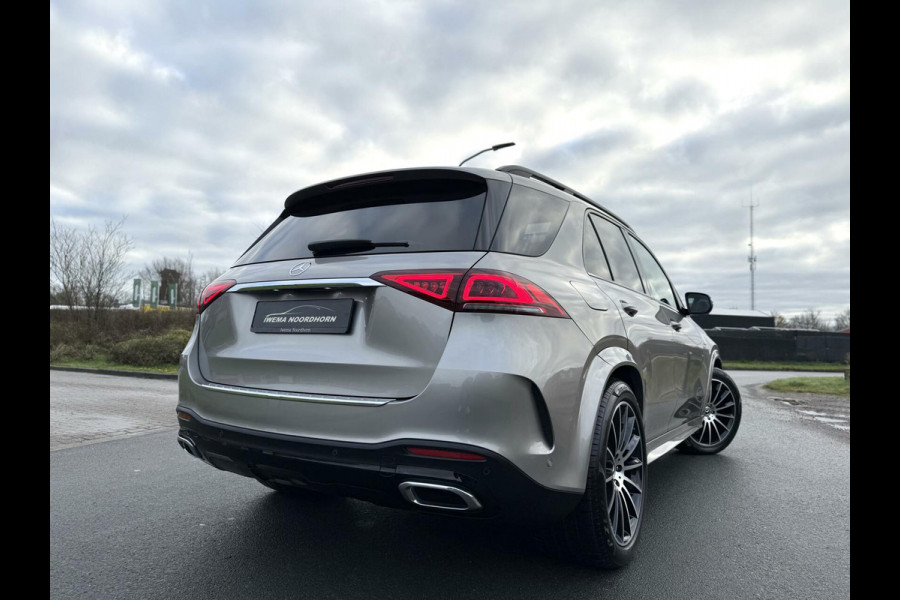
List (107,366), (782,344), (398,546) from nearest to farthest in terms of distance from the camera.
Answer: (398,546), (107,366), (782,344)

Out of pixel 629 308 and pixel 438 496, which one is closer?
pixel 438 496

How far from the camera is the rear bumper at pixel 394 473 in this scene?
2.06 meters

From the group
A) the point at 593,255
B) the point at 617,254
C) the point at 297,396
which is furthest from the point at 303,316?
the point at 617,254

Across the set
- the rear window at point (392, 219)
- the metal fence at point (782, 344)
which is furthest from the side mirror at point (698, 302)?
the metal fence at point (782, 344)

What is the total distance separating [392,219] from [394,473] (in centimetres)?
110

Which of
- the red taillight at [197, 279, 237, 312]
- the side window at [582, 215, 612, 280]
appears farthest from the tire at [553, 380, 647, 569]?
the red taillight at [197, 279, 237, 312]

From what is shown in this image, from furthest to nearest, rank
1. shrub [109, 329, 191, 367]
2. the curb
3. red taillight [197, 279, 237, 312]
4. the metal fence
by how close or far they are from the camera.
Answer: the metal fence → shrub [109, 329, 191, 367] → the curb → red taillight [197, 279, 237, 312]

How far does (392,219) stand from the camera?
8.49 ft

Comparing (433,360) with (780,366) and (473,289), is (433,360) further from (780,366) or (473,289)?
(780,366)

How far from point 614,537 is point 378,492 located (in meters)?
1.12

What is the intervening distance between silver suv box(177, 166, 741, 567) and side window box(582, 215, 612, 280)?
29 mm

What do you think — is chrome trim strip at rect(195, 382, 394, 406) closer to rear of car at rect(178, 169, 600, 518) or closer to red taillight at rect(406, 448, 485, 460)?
rear of car at rect(178, 169, 600, 518)

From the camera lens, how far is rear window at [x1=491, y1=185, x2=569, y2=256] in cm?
244
